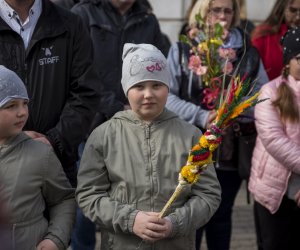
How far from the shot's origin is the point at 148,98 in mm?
3510

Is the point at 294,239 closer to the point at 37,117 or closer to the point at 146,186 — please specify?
the point at 146,186

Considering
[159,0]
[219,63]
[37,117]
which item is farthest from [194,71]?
[159,0]

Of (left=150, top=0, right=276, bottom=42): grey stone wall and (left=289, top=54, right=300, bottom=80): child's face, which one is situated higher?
(left=289, top=54, right=300, bottom=80): child's face

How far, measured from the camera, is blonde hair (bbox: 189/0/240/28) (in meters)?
4.99

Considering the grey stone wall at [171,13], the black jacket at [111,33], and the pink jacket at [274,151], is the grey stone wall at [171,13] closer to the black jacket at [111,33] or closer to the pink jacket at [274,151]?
the black jacket at [111,33]

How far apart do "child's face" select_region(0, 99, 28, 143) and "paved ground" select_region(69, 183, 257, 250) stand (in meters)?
2.76

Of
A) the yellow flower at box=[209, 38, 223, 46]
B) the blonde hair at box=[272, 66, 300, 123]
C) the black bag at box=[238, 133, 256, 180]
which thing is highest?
the yellow flower at box=[209, 38, 223, 46]

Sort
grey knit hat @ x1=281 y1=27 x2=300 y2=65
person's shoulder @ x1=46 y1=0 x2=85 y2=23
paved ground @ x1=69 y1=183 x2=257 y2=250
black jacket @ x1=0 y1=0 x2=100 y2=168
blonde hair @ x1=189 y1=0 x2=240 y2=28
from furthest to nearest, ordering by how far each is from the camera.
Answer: paved ground @ x1=69 y1=183 x2=257 y2=250 < blonde hair @ x1=189 y1=0 x2=240 y2=28 < grey knit hat @ x1=281 y1=27 x2=300 y2=65 < person's shoulder @ x1=46 y1=0 x2=85 y2=23 < black jacket @ x1=0 y1=0 x2=100 y2=168

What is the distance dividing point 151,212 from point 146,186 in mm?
134

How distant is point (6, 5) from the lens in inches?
147

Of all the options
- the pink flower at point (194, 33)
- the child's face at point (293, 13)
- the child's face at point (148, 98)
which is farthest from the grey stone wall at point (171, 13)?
the child's face at point (148, 98)

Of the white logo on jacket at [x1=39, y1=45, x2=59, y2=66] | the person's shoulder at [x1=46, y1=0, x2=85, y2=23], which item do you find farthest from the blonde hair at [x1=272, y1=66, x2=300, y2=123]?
the white logo on jacket at [x1=39, y1=45, x2=59, y2=66]

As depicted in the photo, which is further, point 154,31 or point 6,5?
point 154,31

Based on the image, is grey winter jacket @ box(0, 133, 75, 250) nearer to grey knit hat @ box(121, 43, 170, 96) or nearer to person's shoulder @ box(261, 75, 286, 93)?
grey knit hat @ box(121, 43, 170, 96)
